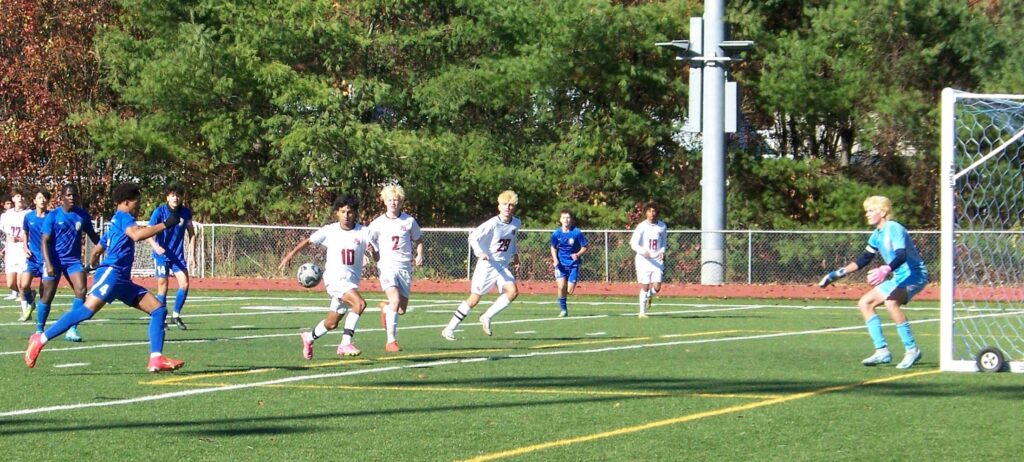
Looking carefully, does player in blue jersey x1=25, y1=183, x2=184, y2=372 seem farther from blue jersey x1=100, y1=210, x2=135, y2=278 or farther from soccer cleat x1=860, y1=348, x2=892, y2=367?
soccer cleat x1=860, y1=348, x2=892, y2=367

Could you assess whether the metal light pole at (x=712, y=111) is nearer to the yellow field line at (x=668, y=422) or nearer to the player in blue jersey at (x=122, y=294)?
the yellow field line at (x=668, y=422)

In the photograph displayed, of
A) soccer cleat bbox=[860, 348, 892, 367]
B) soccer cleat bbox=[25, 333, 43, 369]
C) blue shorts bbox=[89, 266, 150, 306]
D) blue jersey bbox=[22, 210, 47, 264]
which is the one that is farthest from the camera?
blue jersey bbox=[22, 210, 47, 264]

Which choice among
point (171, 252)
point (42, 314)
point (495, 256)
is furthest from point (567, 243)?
point (42, 314)

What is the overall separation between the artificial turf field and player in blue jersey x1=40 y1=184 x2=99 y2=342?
2.39 feet

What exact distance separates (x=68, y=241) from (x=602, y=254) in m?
18.2

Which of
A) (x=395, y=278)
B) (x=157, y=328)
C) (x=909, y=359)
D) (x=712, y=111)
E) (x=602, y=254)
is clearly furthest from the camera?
(x=602, y=254)

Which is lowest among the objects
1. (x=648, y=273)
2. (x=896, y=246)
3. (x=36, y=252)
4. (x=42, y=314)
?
(x=42, y=314)

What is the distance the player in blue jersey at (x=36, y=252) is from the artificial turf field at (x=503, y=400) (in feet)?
1.70

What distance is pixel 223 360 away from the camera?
1497 centimetres

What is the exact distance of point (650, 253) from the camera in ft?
80.6

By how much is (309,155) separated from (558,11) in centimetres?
725

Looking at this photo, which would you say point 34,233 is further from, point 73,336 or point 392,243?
point 392,243

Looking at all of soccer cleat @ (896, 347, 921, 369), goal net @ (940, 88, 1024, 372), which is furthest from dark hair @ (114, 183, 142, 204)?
goal net @ (940, 88, 1024, 372)

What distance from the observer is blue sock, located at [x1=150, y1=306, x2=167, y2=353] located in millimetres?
13219
